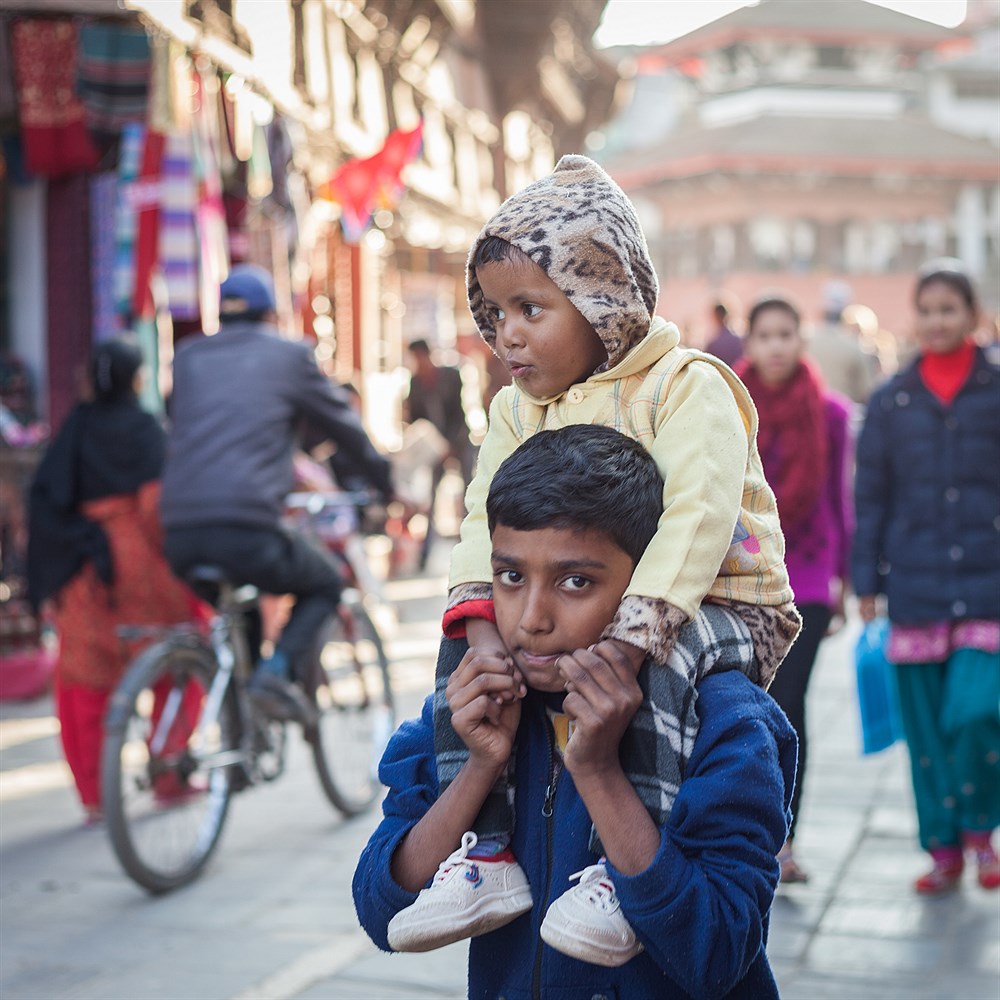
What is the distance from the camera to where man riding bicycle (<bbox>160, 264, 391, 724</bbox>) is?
568 centimetres

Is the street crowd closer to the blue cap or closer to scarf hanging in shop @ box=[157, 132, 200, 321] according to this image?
the blue cap

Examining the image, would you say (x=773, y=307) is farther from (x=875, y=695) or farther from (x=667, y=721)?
(x=667, y=721)

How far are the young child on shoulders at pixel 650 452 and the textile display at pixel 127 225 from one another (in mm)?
7479

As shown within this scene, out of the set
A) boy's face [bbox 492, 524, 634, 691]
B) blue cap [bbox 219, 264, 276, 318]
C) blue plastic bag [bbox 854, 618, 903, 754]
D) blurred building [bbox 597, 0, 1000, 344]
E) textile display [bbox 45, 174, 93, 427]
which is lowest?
blue plastic bag [bbox 854, 618, 903, 754]

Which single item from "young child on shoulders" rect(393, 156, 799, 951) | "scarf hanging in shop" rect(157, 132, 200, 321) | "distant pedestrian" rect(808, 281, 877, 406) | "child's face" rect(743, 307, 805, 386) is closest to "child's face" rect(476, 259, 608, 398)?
"young child on shoulders" rect(393, 156, 799, 951)

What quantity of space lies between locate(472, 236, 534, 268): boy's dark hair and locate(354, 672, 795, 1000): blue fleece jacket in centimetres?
59

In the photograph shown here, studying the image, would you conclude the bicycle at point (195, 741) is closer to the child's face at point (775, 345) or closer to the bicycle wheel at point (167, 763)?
the bicycle wheel at point (167, 763)

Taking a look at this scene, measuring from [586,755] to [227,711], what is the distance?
3.90 m

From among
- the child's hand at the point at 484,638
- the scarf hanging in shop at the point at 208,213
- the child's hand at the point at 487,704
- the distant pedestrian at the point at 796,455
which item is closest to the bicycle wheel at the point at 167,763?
the distant pedestrian at the point at 796,455

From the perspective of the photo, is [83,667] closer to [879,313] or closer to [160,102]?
[160,102]

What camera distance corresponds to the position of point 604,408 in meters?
2.31

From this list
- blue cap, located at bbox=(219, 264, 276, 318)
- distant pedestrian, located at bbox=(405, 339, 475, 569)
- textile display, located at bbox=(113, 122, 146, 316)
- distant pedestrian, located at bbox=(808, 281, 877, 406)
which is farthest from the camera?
distant pedestrian, located at bbox=(405, 339, 475, 569)

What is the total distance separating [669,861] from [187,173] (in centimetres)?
794

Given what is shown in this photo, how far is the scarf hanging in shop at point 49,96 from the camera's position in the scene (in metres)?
10.1
